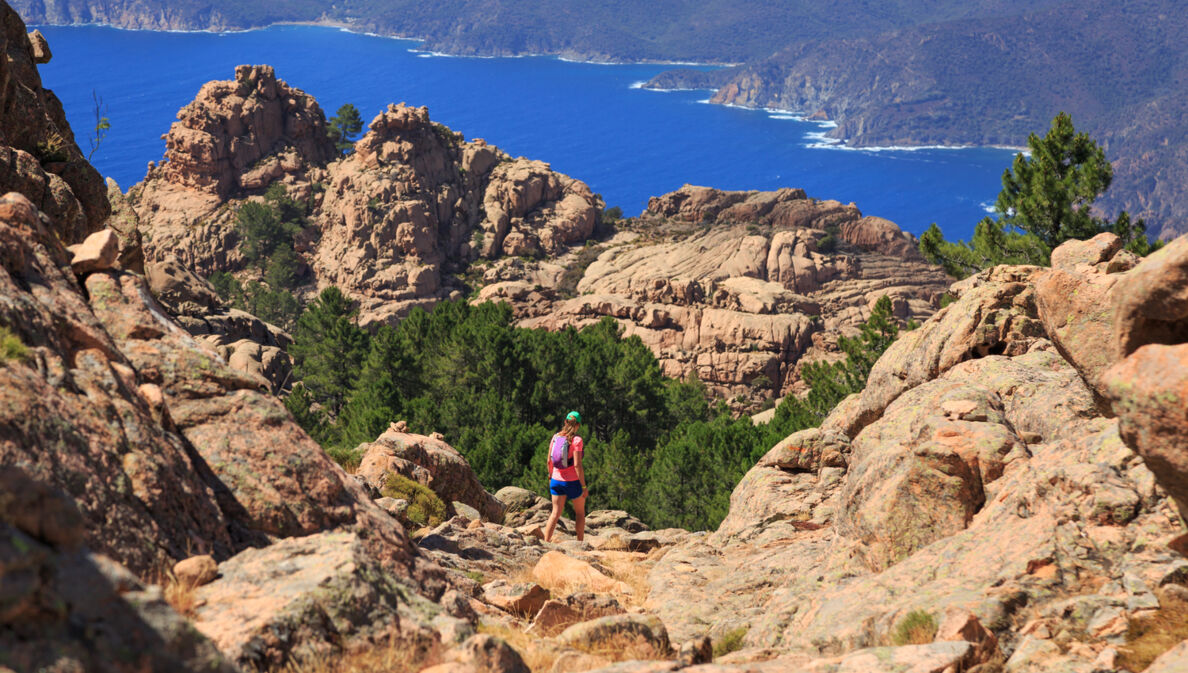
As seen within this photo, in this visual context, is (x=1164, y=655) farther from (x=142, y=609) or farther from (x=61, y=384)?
(x=61, y=384)

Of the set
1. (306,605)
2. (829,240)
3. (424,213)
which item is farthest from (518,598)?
(829,240)

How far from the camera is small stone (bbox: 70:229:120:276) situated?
9.84 m

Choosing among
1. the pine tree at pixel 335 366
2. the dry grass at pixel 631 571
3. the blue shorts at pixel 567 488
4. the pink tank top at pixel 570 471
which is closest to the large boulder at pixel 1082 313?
the dry grass at pixel 631 571

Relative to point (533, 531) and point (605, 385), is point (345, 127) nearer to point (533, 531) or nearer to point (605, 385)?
point (605, 385)

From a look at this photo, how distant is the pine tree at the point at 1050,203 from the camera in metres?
34.3

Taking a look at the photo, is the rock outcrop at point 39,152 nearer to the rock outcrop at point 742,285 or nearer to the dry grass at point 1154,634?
the dry grass at point 1154,634

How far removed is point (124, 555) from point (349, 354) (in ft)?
158

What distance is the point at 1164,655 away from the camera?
23.0 feet

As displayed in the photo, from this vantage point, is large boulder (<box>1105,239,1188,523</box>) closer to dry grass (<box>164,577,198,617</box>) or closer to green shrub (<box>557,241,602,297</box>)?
dry grass (<box>164,577,198,617</box>)

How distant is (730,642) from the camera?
11398mm

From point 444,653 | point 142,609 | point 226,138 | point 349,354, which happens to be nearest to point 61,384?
point 142,609

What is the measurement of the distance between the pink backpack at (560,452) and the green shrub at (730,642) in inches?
225

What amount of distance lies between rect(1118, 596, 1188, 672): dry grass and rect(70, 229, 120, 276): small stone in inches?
457

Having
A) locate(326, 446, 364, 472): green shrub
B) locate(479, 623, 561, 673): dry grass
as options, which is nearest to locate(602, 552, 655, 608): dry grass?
locate(479, 623, 561, 673): dry grass
